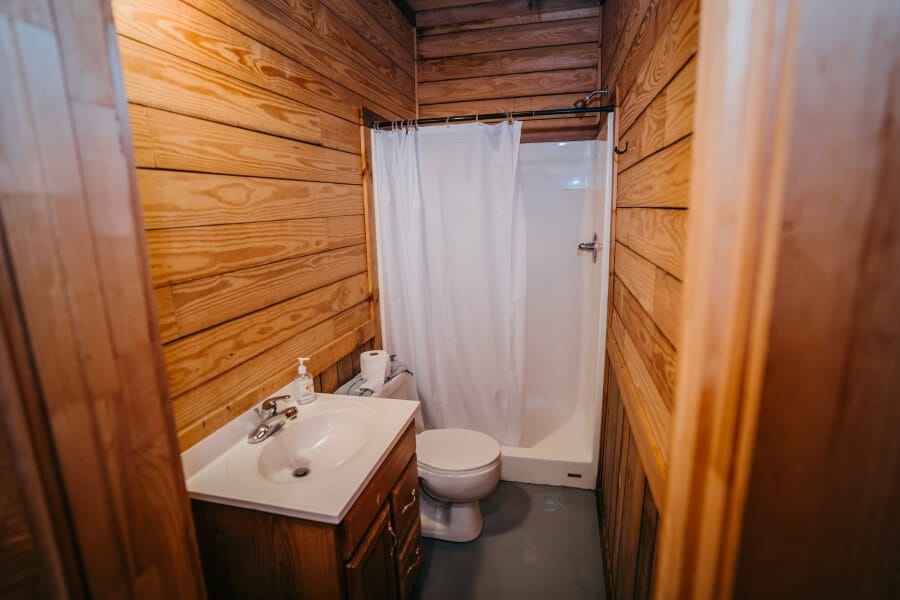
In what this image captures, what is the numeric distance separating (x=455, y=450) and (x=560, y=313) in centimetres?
122

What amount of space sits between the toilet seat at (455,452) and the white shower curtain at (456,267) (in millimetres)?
305

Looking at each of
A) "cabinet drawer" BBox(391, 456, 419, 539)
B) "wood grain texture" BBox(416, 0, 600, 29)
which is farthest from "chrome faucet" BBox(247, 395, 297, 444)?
"wood grain texture" BBox(416, 0, 600, 29)

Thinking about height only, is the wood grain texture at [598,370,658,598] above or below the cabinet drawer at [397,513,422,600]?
above

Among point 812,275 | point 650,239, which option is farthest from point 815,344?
point 650,239

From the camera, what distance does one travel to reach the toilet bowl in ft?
6.25

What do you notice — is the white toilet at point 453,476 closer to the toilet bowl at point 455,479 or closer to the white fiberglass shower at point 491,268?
the toilet bowl at point 455,479

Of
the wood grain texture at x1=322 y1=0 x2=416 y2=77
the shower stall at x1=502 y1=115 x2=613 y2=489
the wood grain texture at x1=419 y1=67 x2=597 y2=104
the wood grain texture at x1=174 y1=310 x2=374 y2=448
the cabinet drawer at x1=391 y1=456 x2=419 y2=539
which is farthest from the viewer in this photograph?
the wood grain texture at x1=419 y1=67 x2=597 y2=104

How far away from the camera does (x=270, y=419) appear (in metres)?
1.42

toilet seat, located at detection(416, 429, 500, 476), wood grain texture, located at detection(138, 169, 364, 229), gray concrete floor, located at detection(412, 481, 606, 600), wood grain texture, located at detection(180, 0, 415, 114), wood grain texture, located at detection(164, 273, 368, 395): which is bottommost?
gray concrete floor, located at detection(412, 481, 606, 600)

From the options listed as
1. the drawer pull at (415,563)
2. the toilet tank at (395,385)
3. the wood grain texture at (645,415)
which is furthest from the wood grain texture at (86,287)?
the toilet tank at (395,385)

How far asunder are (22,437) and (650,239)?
130 centimetres

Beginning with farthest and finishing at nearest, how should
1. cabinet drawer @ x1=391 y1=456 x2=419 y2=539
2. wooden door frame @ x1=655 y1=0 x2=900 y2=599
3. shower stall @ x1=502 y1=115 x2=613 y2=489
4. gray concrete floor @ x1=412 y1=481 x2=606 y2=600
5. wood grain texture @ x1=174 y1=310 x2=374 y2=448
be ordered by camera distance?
shower stall @ x1=502 y1=115 x2=613 y2=489 < gray concrete floor @ x1=412 y1=481 x2=606 y2=600 < cabinet drawer @ x1=391 y1=456 x2=419 y2=539 < wood grain texture @ x1=174 y1=310 x2=374 y2=448 < wooden door frame @ x1=655 y1=0 x2=900 y2=599

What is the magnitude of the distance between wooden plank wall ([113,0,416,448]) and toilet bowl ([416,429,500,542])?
575mm

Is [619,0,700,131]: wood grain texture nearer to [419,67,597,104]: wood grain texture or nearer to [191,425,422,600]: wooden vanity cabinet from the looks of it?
[419,67,597,104]: wood grain texture
